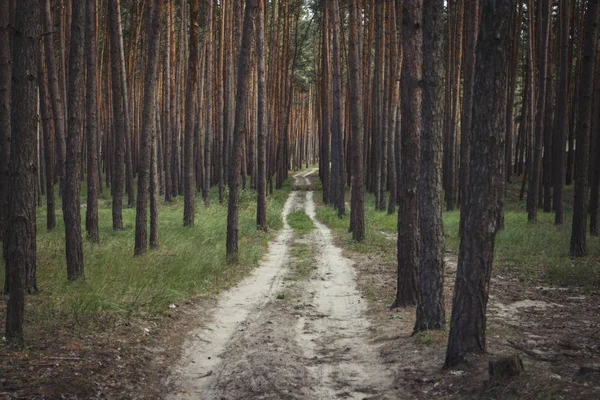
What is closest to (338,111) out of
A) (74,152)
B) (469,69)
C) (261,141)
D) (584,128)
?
(261,141)

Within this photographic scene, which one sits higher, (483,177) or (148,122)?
(148,122)

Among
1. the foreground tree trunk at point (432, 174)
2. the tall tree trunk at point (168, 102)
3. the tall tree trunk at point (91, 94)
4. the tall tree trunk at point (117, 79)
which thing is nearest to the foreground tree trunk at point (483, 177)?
the foreground tree trunk at point (432, 174)

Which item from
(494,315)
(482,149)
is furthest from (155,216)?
(482,149)

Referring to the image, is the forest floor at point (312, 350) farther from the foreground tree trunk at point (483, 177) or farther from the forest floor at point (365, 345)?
the foreground tree trunk at point (483, 177)

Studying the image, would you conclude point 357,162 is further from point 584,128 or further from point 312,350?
point 312,350

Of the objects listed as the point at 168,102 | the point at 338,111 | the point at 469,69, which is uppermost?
the point at 469,69

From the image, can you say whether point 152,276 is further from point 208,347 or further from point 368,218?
point 368,218

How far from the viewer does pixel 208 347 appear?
720cm

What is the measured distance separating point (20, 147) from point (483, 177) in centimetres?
505

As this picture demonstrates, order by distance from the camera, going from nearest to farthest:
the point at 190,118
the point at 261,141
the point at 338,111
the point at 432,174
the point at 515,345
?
the point at 515,345 < the point at 432,174 < the point at 190,118 < the point at 261,141 < the point at 338,111

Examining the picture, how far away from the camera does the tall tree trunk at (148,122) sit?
487 inches

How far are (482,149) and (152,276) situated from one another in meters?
7.00

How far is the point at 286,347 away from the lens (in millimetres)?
6949

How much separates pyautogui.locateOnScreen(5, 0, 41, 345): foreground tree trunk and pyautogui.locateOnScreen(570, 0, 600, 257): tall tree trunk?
11.3 metres
